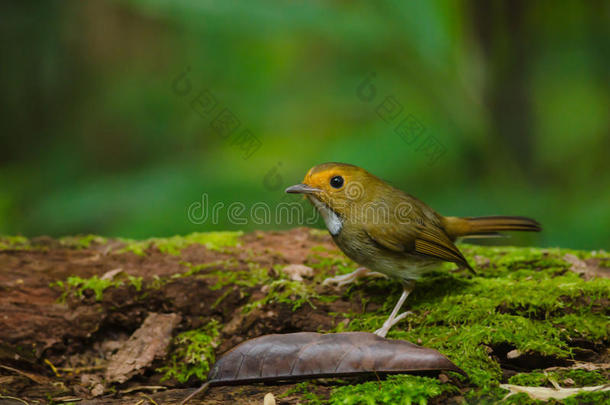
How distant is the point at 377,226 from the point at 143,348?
151 cm

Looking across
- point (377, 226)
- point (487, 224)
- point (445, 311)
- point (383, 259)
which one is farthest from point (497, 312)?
point (487, 224)

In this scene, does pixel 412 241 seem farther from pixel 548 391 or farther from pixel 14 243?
pixel 14 243

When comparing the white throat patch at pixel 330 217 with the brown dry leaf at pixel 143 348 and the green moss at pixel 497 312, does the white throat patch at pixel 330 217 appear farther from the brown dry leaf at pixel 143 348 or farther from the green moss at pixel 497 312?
the brown dry leaf at pixel 143 348

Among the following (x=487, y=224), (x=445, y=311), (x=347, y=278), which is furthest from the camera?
(x=487, y=224)

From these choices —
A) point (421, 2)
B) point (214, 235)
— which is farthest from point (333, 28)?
point (214, 235)

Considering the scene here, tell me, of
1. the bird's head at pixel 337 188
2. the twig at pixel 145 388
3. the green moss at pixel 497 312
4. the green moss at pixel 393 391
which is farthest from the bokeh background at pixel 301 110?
the green moss at pixel 393 391

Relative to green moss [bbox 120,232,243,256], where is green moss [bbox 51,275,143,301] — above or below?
below

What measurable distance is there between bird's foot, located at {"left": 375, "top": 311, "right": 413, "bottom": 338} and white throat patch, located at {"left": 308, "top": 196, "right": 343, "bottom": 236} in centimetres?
65

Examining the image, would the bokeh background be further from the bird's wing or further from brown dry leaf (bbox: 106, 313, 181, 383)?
brown dry leaf (bbox: 106, 313, 181, 383)

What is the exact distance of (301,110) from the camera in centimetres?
659

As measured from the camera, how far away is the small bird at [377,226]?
10.7 ft

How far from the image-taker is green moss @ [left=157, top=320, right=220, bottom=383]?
9.56ft

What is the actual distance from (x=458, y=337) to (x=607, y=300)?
92 centimetres

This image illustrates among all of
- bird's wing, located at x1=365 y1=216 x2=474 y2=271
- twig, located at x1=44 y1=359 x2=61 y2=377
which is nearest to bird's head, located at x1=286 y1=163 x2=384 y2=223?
bird's wing, located at x1=365 y1=216 x2=474 y2=271
